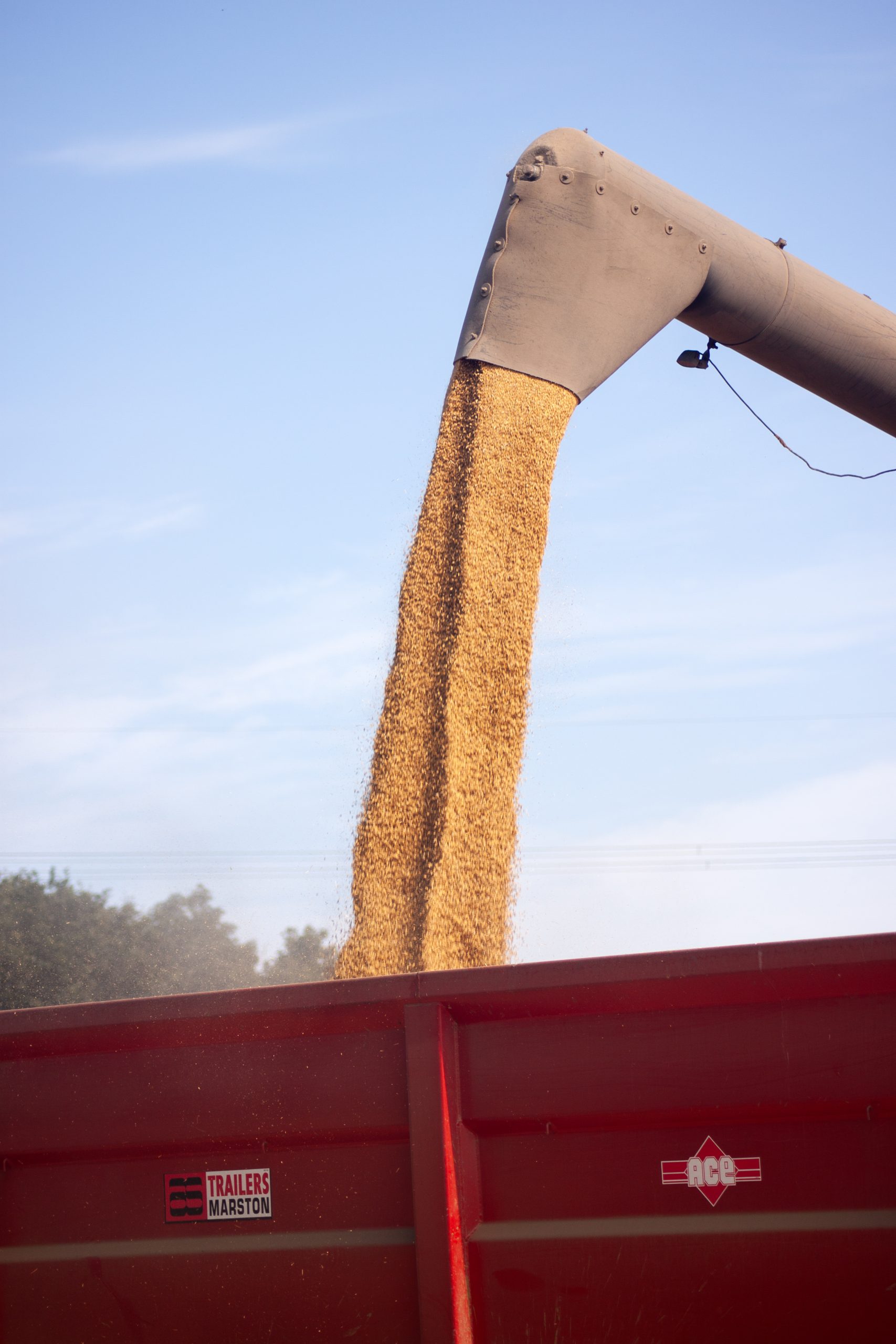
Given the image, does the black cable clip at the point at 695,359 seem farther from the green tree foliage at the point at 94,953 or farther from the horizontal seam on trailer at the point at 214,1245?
the green tree foliage at the point at 94,953

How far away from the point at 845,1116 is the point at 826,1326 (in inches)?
13.9

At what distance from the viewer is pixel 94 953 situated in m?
26.2

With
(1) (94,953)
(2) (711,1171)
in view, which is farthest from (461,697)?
(1) (94,953)

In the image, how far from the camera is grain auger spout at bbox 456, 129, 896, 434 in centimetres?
430

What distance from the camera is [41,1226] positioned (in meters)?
2.53

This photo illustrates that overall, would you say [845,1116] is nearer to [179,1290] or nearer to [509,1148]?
[509,1148]

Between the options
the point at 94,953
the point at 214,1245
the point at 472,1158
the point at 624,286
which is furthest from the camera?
the point at 94,953

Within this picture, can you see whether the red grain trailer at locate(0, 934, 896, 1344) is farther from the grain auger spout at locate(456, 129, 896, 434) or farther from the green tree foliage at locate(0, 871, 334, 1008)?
the green tree foliage at locate(0, 871, 334, 1008)

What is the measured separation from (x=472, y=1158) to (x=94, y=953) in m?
25.8

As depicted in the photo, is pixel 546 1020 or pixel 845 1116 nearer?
pixel 845 1116

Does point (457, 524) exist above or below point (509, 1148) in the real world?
above

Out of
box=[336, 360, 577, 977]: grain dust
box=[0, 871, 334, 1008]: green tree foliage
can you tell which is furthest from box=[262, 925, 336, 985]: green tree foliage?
box=[336, 360, 577, 977]: grain dust

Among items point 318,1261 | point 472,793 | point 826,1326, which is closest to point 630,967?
point 826,1326

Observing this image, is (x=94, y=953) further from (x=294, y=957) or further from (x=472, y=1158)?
(x=472, y=1158)
